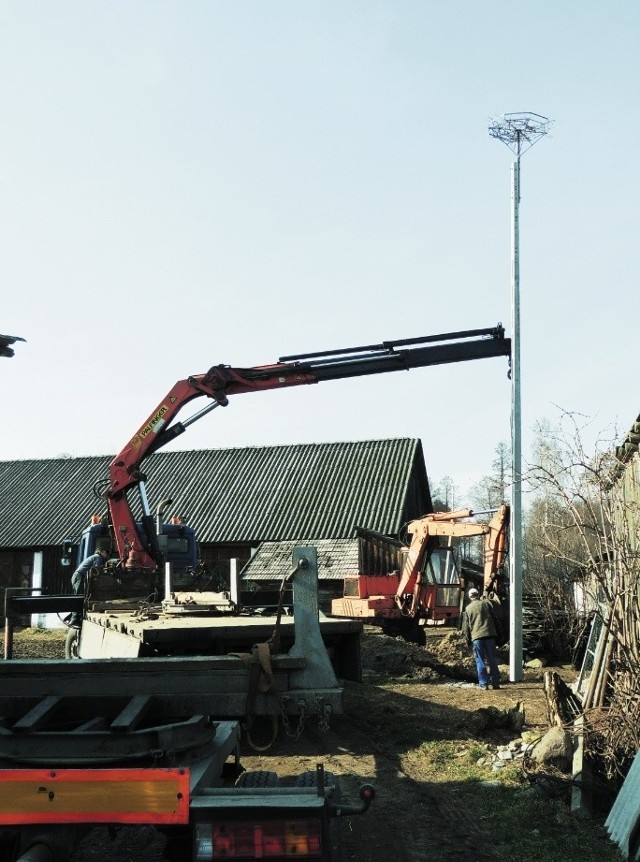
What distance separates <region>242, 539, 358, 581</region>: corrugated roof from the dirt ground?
32.7 ft

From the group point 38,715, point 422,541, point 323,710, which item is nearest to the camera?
point 38,715

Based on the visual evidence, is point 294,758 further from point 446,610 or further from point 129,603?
point 446,610

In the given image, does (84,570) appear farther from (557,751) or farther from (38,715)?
(38,715)

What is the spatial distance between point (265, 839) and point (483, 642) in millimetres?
11736

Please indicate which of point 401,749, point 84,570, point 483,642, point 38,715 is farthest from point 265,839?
point 483,642

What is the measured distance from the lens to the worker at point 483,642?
14.6 metres

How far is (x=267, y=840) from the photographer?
3.51 meters

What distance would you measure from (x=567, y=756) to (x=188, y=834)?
478 centimetres

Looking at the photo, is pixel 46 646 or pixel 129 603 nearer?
pixel 129 603

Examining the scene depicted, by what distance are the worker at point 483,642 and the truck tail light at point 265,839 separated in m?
11.5

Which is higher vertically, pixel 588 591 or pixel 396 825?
pixel 588 591

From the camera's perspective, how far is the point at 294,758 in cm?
909

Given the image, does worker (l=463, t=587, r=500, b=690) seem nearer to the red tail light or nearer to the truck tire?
the truck tire

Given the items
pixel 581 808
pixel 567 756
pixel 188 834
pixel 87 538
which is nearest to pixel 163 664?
pixel 188 834
